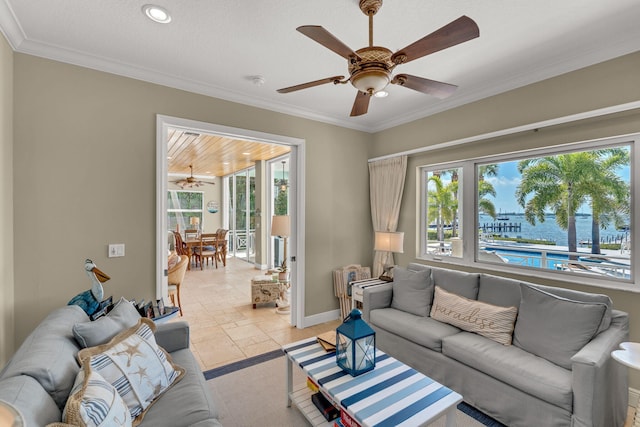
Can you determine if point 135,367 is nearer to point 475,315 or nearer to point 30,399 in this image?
point 30,399

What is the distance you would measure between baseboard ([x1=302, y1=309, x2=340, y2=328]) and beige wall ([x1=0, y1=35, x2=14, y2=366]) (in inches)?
107

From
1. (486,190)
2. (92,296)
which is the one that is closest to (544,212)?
(486,190)

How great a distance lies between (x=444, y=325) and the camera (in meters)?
2.62

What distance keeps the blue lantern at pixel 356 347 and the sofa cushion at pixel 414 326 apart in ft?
2.55

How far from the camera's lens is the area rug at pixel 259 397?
208 cm

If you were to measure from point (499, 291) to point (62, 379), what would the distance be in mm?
2943

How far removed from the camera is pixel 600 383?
5.54 feet

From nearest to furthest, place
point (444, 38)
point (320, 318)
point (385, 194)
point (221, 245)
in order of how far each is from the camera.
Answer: point (444, 38) → point (320, 318) → point (385, 194) → point (221, 245)

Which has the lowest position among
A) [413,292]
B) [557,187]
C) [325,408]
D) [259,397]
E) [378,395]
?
[259,397]

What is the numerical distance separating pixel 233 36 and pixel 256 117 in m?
1.21

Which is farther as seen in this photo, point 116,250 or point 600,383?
point 116,250

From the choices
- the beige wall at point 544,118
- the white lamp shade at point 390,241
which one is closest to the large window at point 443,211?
the beige wall at point 544,118

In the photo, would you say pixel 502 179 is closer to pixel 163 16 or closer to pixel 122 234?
pixel 163 16

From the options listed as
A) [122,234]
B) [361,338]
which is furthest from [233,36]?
[361,338]
